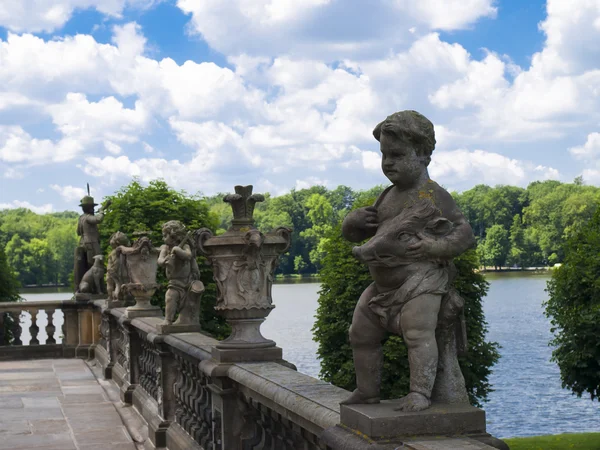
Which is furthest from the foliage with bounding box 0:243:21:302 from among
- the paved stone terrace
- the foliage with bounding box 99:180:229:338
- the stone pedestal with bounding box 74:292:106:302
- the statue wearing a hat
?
the paved stone terrace

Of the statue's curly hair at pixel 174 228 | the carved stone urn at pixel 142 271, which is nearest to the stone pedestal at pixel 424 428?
the statue's curly hair at pixel 174 228

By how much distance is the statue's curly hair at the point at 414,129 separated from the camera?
336cm

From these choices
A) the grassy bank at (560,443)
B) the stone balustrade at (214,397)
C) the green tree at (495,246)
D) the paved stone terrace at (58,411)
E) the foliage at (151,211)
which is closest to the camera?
the stone balustrade at (214,397)

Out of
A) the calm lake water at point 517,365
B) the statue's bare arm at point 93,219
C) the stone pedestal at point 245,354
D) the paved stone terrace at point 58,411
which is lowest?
the calm lake water at point 517,365

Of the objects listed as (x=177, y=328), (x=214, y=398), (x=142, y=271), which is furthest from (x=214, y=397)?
(x=142, y=271)

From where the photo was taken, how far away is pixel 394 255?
324cm

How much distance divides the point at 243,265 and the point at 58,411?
4176 millimetres

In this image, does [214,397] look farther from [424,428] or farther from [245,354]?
[424,428]

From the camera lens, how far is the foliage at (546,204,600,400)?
1772 cm

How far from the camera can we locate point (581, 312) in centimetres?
1802

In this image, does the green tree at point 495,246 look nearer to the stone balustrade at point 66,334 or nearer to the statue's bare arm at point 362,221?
the stone balustrade at point 66,334

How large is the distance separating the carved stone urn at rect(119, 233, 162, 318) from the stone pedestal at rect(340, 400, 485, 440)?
274 inches

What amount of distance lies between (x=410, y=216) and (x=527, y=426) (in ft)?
70.5

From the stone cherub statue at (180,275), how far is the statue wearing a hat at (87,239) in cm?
818
